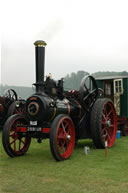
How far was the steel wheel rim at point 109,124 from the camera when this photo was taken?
7.67m

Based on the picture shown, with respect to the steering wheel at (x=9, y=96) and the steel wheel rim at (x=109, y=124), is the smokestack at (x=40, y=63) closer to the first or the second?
the steel wheel rim at (x=109, y=124)

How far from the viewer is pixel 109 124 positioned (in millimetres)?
7727

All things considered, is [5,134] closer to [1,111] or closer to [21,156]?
[21,156]

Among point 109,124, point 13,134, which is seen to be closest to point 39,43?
point 13,134

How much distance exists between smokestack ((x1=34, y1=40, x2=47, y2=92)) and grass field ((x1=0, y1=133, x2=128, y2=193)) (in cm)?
157

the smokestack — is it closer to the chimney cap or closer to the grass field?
the chimney cap

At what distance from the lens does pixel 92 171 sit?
508cm

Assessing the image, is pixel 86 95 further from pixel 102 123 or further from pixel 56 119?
pixel 56 119

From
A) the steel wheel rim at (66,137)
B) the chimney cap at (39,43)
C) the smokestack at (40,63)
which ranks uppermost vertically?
the chimney cap at (39,43)

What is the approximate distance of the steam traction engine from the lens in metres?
6.19

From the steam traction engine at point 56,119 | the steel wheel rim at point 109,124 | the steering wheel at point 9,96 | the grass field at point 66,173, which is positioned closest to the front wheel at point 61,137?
the steam traction engine at point 56,119

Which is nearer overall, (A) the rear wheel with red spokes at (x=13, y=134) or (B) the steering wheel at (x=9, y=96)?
(A) the rear wheel with red spokes at (x=13, y=134)

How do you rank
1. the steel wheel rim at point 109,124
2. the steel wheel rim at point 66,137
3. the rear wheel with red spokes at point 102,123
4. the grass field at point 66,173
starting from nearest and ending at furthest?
the grass field at point 66,173 < the steel wheel rim at point 66,137 < the rear wheel with red spokes at point 102,123 < the steel wheel rim at point 109,124

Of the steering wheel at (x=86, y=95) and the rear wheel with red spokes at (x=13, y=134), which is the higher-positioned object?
the steering wheel at (x=86, y=95)
